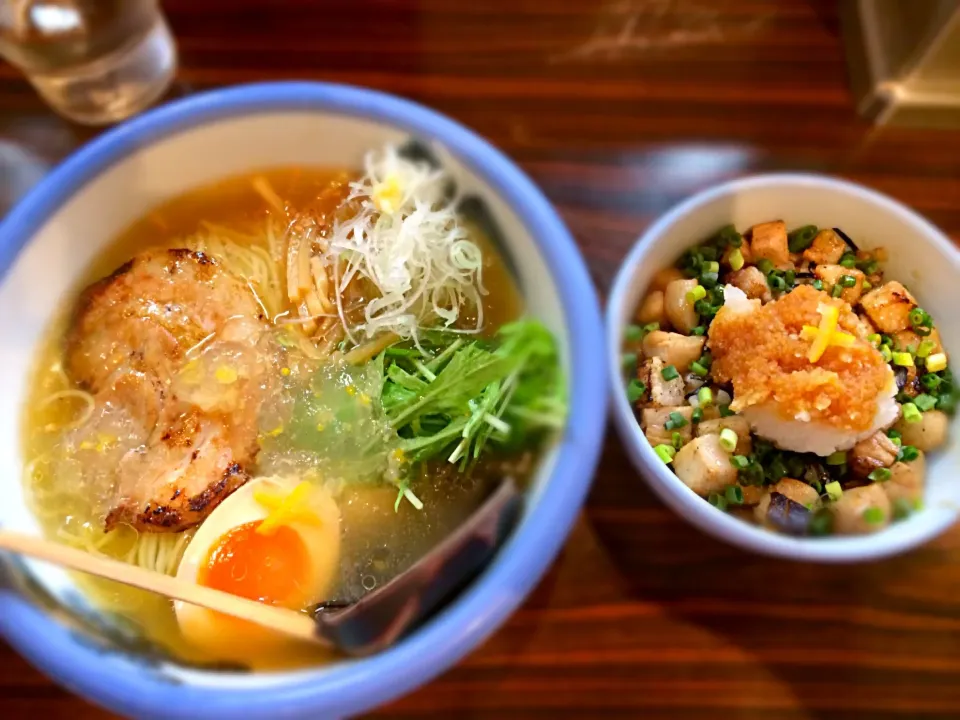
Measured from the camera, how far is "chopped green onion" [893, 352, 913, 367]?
0.93 m

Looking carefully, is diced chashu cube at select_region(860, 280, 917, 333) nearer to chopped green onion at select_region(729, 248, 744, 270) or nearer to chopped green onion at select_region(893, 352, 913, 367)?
chopped green onion at select_region(893, 352, 913, 367)

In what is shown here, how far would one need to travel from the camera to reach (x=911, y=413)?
911 mm

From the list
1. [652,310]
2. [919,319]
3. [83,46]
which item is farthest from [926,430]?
[83,46]

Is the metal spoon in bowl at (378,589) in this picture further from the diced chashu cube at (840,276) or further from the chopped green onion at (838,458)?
the diced chashu cube at (840,276)

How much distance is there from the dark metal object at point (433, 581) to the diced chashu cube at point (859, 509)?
0.43m

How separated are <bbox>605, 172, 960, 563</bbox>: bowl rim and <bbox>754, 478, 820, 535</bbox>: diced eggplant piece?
1.0 inches

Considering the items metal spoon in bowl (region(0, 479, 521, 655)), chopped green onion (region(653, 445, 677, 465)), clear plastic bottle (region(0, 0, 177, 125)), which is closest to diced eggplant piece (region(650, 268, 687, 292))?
chopped green onion (region(653, 445, 677, 465))

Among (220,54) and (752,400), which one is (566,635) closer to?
(752,400)

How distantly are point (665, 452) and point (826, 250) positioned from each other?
37 centimetres

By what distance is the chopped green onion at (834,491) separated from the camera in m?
0.88

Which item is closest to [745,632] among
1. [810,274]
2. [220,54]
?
[810,274]

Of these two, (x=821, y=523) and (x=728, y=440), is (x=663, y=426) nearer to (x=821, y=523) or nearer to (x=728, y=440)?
(x=728, y=440)

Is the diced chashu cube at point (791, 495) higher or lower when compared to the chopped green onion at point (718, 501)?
lower

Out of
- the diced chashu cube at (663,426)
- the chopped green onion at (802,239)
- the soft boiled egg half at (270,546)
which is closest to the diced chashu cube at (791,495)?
the diced chashu cube at (663,426)
